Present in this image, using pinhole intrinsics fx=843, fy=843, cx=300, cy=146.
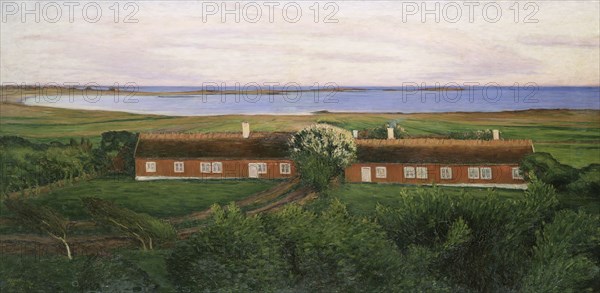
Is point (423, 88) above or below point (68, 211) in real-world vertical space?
above

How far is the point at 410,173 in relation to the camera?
6949 mm

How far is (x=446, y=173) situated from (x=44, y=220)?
10.8 feet

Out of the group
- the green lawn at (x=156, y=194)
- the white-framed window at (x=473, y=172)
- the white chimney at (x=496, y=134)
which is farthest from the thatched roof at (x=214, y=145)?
the white chimney at (x=496, y=134)

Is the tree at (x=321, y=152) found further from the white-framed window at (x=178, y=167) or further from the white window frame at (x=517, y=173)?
the white window frame at (x=517, y=173)

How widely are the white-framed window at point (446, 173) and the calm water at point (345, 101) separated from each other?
0.49 metres

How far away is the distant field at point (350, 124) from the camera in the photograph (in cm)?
693

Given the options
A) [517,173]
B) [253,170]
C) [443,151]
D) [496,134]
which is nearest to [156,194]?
[253,170]

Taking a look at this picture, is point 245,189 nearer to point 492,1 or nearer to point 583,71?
point 492,1

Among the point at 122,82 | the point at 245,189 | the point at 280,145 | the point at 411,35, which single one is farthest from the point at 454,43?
the point at 122,82

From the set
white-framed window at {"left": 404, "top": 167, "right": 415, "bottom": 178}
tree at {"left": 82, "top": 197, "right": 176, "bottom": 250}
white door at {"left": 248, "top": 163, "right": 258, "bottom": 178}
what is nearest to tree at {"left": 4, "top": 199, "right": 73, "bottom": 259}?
tree at {"left": 82, "top": 197, "right": 176, "bottom": 250}

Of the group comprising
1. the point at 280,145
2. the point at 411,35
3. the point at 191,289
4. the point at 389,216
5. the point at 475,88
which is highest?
the point at 411,35

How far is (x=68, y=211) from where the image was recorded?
6918 millimetres

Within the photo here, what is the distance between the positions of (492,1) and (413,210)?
1.88 metres

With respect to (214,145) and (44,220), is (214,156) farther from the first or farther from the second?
(44,220)
